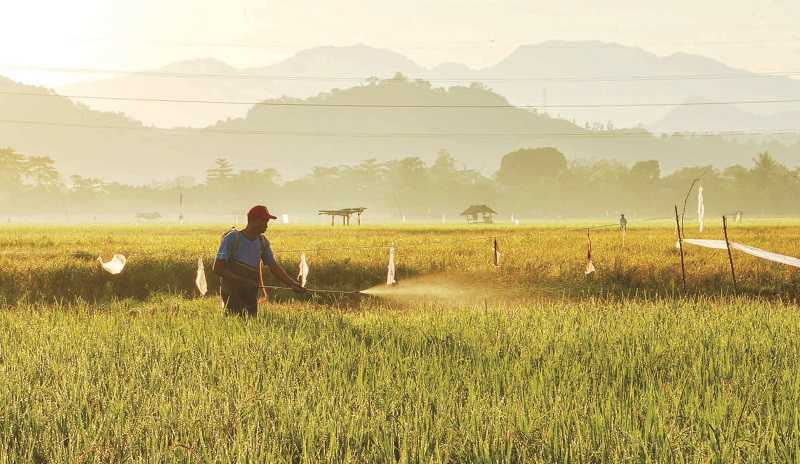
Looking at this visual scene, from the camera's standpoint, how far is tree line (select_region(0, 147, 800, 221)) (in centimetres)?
14325

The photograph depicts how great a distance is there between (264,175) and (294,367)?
195788mm

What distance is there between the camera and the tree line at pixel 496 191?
143 metres

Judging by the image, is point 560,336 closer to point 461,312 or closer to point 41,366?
point 461,312

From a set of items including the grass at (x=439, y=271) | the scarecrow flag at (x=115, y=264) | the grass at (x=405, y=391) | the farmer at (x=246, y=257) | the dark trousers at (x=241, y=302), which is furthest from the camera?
the grass at (x=439, y=271)

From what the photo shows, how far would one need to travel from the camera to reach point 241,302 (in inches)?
332

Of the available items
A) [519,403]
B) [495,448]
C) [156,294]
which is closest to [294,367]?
[519,403]

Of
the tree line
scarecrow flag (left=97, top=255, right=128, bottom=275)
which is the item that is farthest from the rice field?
the tree line

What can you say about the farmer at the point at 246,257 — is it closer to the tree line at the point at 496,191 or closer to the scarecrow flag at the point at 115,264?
the scarecrow flag at the point at 115,264

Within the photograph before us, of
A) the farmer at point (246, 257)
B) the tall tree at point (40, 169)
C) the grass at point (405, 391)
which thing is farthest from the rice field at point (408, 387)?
the tall tree at point (40, 169)

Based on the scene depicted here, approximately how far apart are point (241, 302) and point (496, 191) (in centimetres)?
16675

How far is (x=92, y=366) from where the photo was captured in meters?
5.66

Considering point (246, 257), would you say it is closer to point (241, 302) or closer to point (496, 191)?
point (241, 302)

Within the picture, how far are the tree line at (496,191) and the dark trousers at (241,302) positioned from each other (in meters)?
148

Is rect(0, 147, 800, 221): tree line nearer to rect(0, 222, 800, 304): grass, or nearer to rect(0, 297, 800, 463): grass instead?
rect(0, 222, 800, 304): grass
